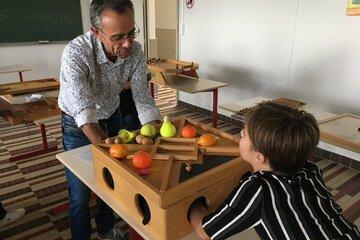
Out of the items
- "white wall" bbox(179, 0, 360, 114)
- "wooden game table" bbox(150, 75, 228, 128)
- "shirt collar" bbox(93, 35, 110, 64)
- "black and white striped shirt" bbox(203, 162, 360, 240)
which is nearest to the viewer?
"black and white striped shirt" bbox(203, 162, 360, 240)

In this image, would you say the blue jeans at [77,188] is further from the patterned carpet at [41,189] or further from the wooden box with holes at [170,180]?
the patterned carpet at [41,189]

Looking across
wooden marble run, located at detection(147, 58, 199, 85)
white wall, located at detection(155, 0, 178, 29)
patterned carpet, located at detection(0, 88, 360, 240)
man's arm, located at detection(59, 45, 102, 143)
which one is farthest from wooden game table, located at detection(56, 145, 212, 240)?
white wall, located at detection(155, 0, 178, 29)

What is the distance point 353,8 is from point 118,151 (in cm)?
243

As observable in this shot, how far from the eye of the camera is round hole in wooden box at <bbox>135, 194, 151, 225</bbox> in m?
0.97

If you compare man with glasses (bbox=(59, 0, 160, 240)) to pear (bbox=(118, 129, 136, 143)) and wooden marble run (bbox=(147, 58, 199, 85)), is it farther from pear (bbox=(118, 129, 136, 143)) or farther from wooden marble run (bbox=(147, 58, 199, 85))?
wooden marble run (bbox=(147, 58, 199, 85))

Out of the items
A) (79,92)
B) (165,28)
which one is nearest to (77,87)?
(79,92)

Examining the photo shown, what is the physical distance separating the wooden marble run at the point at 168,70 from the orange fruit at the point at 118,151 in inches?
92.3

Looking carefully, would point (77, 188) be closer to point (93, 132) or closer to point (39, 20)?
point (93, 132)

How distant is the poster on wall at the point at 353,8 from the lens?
254 cm

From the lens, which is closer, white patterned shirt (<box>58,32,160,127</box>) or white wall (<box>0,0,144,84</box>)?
white patterned shirt (<box>58,32,160,127</box>)

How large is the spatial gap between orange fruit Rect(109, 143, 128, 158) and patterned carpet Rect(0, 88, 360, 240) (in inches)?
44.2

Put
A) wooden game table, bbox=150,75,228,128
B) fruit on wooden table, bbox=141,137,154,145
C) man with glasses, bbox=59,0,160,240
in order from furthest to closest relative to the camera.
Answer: wooden game table, bbox=150,75,228,128 < man with glasses, bbox=59,0,160,240 < fruit on wooden table, bbox=141,137,154,145

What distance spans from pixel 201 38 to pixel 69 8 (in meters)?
2.22

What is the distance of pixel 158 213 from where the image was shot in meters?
0.88
